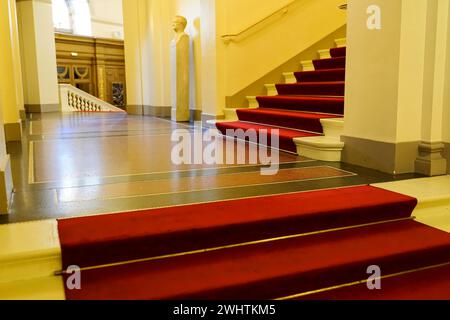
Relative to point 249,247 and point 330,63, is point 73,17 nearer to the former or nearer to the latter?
point 330,63

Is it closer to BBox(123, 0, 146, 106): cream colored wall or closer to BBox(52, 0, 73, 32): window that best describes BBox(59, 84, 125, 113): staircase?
BBox(123, 0, 146, 106): cream colored wall

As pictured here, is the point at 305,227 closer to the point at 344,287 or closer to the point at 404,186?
the point at 344,287

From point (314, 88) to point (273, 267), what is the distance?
3.79 metres

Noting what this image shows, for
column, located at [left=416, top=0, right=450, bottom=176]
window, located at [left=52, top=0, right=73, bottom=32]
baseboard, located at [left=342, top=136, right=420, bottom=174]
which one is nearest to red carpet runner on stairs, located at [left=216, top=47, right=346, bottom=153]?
baseboard, located at [left=342, top=136, right=420, bottom=174]

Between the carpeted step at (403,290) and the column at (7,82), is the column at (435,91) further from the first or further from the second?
the column at (7,82)

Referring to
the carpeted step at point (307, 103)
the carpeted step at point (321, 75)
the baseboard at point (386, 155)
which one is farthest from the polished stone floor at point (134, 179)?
the carpeted step at point (321, 75)

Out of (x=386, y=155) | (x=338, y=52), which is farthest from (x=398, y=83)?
(x=338, y=52)

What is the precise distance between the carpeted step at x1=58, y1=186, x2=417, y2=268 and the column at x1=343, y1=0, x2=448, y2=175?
0.75 m

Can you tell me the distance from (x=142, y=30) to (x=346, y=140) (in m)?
7.23

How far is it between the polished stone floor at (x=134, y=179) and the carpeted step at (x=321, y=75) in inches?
65.2

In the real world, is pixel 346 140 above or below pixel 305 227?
above

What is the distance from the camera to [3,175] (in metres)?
2.28

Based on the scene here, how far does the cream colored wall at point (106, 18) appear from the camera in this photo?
645 inches

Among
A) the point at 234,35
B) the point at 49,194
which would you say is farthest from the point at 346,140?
the point at 234,35
